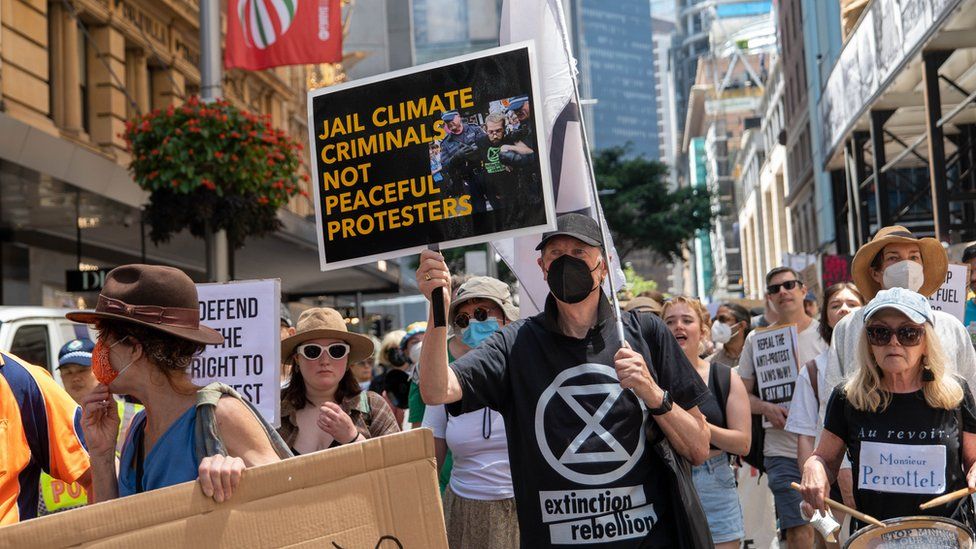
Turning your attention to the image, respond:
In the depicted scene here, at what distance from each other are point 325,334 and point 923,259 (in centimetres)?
304

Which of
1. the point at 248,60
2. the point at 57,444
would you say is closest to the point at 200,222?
the point at 248,60

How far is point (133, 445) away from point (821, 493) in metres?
2.53

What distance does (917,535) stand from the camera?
3.92 meters

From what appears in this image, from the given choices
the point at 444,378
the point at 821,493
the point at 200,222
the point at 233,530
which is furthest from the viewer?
the point at 200,222

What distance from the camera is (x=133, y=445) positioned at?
3.71m

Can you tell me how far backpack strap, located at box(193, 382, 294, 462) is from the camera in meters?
3.42

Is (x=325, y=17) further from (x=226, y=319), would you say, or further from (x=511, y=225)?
(x=511, y=225)

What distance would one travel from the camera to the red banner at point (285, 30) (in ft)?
51.3

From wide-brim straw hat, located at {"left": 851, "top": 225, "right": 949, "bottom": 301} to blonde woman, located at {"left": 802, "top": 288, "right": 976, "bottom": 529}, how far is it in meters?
1.64

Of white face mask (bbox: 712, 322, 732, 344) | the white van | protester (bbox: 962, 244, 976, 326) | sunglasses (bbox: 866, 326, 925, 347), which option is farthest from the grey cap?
white face mask (bbox: 712, 322, 732, 344)

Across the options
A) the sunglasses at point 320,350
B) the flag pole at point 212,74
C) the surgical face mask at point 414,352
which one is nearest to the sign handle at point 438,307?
the sunglasses at point 320,350

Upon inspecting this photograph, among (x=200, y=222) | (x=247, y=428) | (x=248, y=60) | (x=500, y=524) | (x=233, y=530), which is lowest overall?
(x=500, y=524)

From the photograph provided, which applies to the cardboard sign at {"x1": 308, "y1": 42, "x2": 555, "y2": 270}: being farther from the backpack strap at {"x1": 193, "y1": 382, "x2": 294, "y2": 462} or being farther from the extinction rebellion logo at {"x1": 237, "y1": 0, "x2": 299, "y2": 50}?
the extinction rebellion logo at {"x1": 237, "y1": 0, "x2": 299, "y2": 50}

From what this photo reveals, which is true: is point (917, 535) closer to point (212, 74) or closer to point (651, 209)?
point (212, 74)
